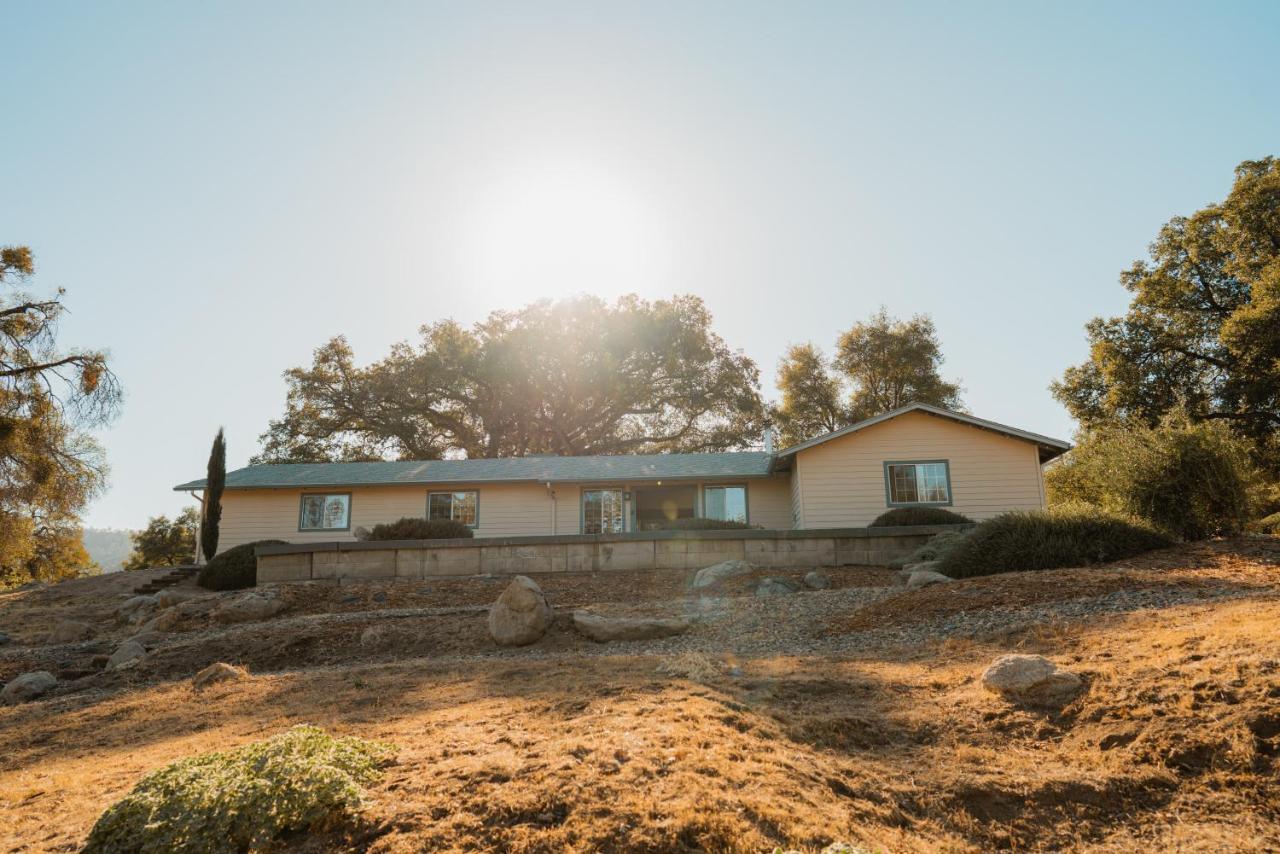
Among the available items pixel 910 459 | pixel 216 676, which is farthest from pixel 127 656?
pixel 910 459

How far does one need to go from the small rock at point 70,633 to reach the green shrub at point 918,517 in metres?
15.3

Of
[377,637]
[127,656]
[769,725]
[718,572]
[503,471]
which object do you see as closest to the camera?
[769,725]

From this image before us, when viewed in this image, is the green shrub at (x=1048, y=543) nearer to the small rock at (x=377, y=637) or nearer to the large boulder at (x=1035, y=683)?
the large boulder at (x=1035, y=683)

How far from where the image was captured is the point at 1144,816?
10.5ft

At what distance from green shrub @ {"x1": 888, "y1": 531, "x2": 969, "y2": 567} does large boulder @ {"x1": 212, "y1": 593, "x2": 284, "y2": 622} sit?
10.3 meters

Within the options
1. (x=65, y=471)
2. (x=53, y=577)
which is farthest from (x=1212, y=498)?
(x=53, y=577)

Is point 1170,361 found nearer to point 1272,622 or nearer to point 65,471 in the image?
point 1272,622

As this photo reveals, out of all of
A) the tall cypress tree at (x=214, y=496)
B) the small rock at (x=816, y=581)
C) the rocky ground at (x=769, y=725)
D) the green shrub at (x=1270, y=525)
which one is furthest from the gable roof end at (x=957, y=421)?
the tall cypress tree at (x=214, y=496)

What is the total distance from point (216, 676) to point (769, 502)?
16.6 m

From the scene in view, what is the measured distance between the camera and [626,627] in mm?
8469

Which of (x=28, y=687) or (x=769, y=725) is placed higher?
(x=769, y=725)

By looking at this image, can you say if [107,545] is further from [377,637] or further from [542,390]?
[377,637]

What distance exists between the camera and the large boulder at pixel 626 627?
332 inches

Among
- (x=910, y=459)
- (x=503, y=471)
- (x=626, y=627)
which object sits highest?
(x=503, y=471)
